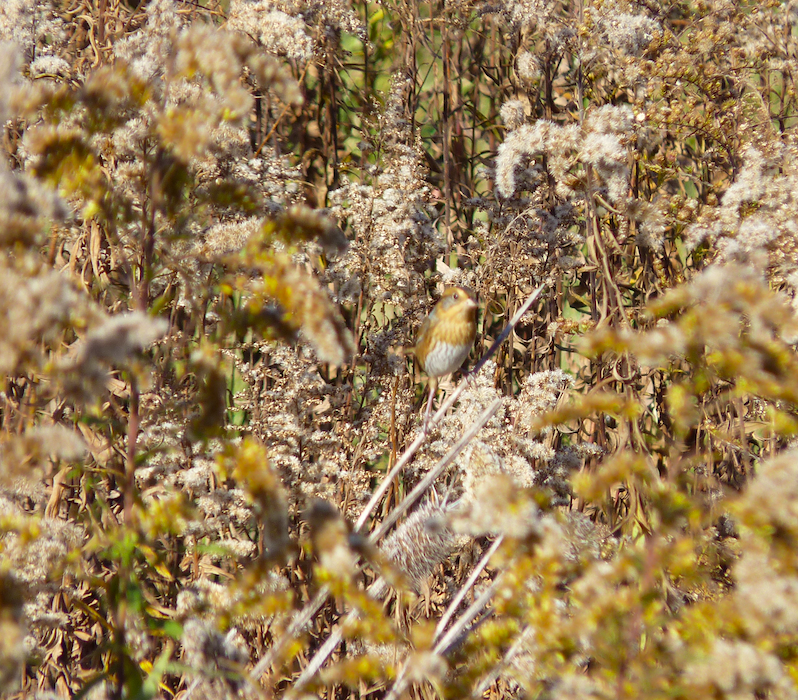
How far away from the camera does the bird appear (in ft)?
7.16

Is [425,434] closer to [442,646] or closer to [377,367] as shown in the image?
[377,367]

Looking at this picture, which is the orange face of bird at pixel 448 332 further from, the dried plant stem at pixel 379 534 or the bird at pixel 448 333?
the dried plant stem at pixel 379 534

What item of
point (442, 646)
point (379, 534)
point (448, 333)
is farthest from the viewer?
point (448, 333)

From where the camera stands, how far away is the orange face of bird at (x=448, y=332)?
7.18 ft

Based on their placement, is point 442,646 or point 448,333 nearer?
point 442,646

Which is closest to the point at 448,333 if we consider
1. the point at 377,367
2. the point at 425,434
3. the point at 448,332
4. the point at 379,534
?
the point at 448,332

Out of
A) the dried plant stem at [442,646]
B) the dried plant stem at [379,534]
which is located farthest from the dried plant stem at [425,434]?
the dried plant stem at [442,646]

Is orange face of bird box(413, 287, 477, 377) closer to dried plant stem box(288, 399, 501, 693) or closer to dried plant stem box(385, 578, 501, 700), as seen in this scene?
dried plant stem box(288, 399, 501, 693)

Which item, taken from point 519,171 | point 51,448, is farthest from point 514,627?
point 519,171

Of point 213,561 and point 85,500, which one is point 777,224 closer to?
point 213,561

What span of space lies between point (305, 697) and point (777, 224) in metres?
1.78

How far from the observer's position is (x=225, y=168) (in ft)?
6.70

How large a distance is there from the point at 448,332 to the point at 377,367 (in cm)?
26

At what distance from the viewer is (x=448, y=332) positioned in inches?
87.9
